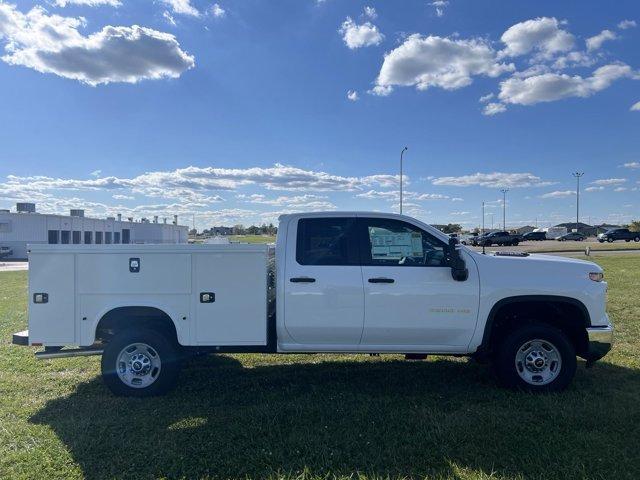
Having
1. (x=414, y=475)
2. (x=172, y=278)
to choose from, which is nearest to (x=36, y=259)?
(x=172, y=278)

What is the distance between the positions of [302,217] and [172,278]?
1.50m

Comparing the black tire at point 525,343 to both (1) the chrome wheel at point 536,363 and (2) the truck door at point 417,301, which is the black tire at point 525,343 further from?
(2) the truck door at point 417,301

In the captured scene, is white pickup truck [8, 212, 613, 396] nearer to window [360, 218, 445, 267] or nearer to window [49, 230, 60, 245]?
window [360, 218, 445, 267]

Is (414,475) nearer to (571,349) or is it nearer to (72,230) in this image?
(571,349)

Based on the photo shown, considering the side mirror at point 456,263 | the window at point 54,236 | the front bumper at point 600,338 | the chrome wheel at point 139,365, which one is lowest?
the chrome wheel at point 139,365

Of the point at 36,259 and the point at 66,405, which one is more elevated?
the point at 36,259

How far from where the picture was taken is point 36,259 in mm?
5082

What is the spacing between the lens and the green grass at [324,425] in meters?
3.73

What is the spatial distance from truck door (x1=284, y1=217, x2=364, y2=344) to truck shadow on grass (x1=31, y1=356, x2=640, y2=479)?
676 mm

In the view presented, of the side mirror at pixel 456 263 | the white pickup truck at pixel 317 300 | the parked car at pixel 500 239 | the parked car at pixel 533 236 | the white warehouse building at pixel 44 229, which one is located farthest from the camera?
the parked car at pixel 533 236

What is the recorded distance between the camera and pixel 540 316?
17.9 feet

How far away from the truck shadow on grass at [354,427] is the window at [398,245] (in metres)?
1.42

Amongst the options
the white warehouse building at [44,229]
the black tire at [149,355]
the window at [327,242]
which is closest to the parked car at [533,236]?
the white warehouse building at [44,229]

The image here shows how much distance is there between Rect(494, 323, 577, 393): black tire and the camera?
16.8 ft
